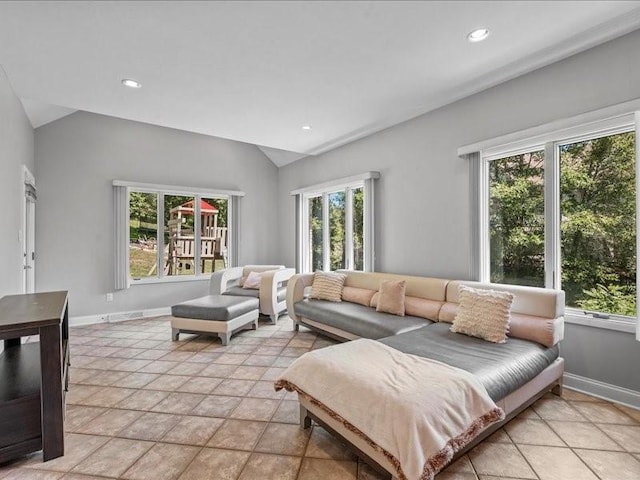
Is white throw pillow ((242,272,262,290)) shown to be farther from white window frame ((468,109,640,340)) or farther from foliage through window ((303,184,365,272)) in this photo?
white window frame ((468,109,640,340))

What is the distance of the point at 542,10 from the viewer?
2074mm

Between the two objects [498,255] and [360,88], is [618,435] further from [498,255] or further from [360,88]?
[360,88]

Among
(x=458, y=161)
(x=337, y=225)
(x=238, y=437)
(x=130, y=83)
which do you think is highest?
(x=130, y=83)

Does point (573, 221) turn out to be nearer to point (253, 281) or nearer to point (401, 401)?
point (401, 401)

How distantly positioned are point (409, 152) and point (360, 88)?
1145 mm

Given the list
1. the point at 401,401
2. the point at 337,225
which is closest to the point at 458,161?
the point at 337,225

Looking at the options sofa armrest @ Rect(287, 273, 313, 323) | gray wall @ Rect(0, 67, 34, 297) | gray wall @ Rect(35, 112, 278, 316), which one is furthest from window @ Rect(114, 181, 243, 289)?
sofa armrest @ Rect(287, 273, 313, 323)

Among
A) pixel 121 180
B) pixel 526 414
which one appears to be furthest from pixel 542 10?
pixel 121 180

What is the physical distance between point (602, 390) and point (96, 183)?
6.29 meters

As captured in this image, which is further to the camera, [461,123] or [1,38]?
[461,123]

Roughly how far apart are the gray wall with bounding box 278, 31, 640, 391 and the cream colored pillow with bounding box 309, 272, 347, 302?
0.66 meters

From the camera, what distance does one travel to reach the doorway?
390cm

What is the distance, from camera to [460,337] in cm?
252

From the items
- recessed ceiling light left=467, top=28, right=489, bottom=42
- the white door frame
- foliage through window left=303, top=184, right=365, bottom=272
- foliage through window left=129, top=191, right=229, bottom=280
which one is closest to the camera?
recessed ceiling light left=467, top=28, right=489, bottom=42
